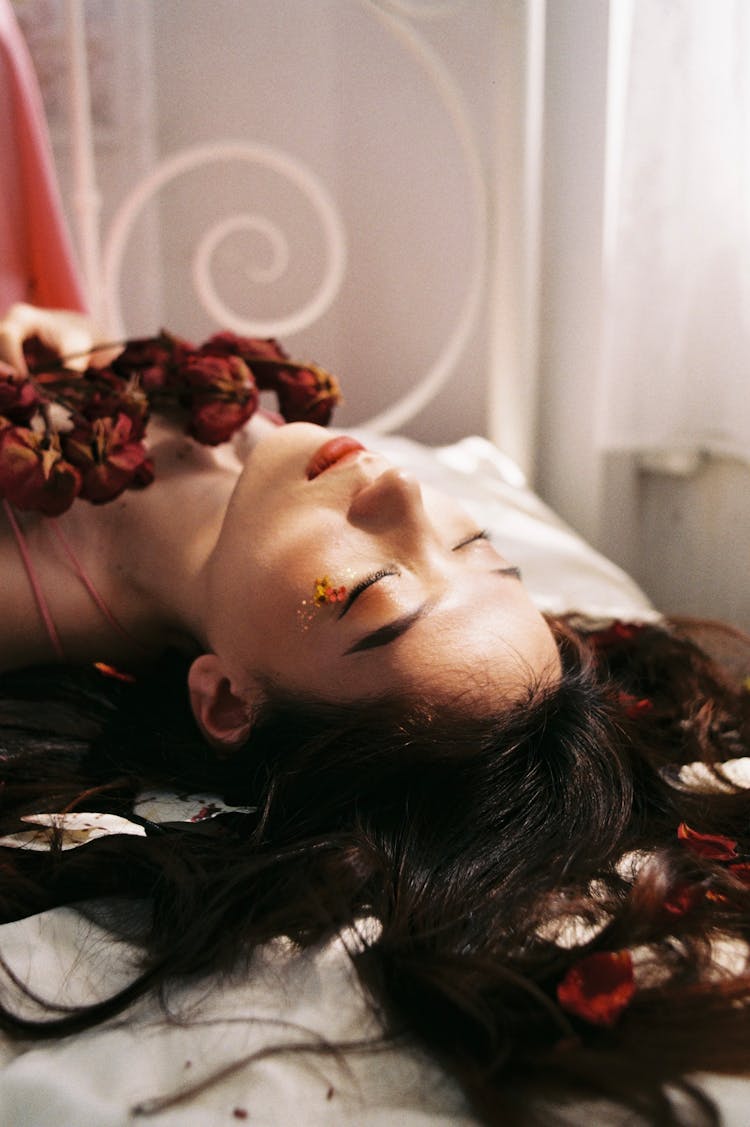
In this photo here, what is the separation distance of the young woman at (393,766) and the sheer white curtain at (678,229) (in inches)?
18.4

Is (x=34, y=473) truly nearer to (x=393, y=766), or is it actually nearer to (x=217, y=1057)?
(x=393, y=766)

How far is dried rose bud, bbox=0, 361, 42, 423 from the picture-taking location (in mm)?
1089

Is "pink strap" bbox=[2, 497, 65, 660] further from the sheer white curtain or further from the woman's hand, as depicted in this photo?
the sheer white curtain

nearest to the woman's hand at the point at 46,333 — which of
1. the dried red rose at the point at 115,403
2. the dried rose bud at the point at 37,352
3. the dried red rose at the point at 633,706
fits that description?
the dried rose bud at the point at 37,352

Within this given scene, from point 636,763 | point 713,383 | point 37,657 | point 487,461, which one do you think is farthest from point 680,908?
point 487,461

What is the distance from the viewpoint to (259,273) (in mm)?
2418

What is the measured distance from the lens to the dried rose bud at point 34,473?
1044 mm

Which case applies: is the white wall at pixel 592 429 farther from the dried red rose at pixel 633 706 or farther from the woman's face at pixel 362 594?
the woman's face at pixel 362 594

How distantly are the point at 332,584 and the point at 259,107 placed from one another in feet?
5.74

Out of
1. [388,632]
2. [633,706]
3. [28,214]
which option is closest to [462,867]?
[388,632]

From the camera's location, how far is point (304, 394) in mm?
1384

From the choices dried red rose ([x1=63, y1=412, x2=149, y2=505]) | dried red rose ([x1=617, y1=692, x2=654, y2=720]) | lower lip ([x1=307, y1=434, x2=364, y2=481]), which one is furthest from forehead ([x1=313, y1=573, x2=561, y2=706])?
dried red rose ([x1=63, y1=412, x2=149, y2=505])

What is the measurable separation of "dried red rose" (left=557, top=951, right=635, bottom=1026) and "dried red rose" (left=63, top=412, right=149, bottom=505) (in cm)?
70

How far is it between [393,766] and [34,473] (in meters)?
0.48
